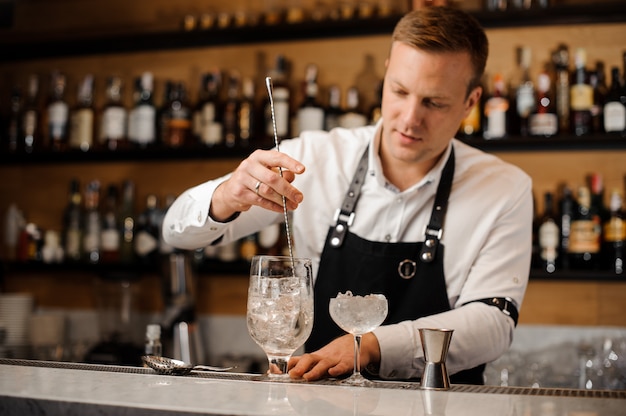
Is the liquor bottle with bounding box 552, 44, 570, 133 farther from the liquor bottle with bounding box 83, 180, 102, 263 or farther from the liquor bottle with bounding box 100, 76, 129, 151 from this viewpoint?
the liquor bottle with bounding box 83, 180, 102, 263

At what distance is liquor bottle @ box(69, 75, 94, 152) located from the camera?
11.9ft

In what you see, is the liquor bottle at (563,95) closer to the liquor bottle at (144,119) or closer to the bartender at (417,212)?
the bartender at (417,212)

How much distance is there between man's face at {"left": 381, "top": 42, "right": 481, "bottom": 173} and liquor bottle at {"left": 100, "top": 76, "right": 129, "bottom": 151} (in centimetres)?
189

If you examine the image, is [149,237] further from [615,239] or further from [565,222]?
[615,239]

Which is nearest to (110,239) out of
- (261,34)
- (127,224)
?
(127,224)

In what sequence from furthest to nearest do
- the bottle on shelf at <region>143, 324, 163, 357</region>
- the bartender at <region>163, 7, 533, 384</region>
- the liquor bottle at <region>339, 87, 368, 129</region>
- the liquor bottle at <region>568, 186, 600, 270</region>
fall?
the liquor bottle at <region>339, 87, 368, 129</region>, the liquor bottle at <region>568, 186, 600, 270</region>, the bartender at <region>163, 7, 533, 384</region>, the bottle on shelf at <region>143, 324, 163, 357</region>

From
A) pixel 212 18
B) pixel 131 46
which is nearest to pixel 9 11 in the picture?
pixel 131 46

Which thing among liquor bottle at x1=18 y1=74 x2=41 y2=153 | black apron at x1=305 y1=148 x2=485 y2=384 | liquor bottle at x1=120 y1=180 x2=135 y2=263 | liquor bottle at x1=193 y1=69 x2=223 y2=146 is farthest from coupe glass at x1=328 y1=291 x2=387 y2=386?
liquor bottle at x1=18 y1=74 x2=41 y2=153

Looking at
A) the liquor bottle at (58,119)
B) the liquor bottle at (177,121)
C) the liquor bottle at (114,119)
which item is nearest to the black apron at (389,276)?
the liquor bottle at (177,121)

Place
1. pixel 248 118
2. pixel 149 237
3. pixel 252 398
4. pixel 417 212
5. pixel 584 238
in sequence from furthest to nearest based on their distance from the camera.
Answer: pixel 149 237, pixel 248 118, pixel 584 238, pixel 417 212, pixel 252 398

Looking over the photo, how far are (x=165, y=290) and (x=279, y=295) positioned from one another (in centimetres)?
210

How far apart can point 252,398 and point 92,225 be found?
2720 mm

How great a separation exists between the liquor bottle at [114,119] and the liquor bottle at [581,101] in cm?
195

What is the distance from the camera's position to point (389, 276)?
1.98 m
